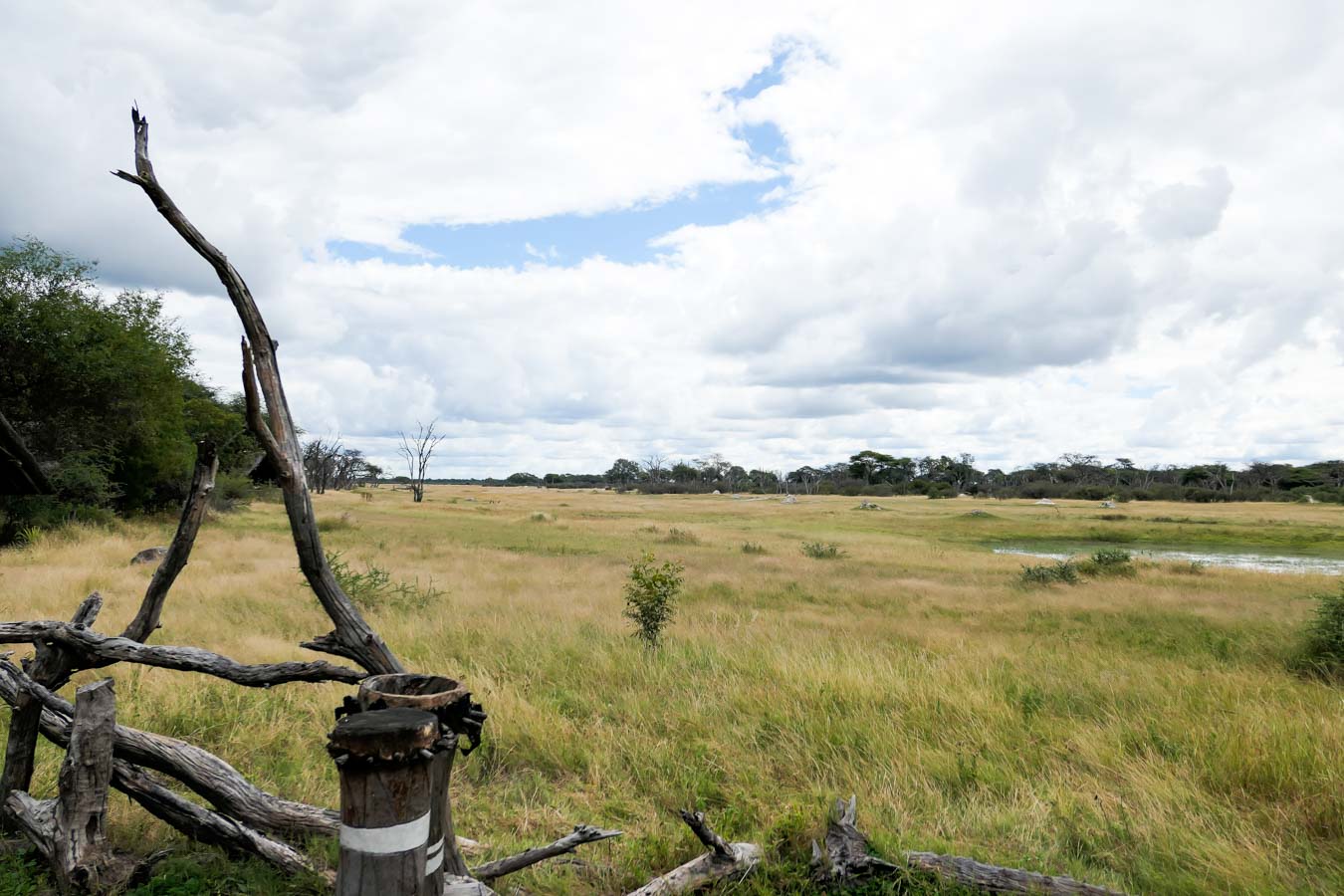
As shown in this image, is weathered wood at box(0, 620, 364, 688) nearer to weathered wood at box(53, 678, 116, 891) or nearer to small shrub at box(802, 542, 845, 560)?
weathered wood at box(53, 678, 116, 891)

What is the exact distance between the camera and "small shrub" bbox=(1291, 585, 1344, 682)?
9.67 meters

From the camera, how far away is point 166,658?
4.11 meters

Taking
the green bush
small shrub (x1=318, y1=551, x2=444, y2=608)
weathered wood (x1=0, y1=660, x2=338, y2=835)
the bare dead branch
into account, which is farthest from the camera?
the green bush

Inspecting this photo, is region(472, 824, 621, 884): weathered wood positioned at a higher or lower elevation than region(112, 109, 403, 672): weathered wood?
lower

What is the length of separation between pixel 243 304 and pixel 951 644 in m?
10.2

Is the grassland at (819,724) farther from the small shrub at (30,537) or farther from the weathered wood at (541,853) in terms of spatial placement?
the small shrub at (30,537)

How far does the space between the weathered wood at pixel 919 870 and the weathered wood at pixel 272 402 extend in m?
2.75

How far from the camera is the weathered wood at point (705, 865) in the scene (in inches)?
151

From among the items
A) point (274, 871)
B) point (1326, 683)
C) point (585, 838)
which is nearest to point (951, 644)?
point (1326, 683)

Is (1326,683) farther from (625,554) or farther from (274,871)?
(625,554)

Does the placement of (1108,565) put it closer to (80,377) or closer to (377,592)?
(377,592)

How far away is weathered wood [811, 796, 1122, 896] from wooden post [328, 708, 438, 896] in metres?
2.42

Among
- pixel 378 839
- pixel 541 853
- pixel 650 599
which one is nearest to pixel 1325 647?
pixel 650 599

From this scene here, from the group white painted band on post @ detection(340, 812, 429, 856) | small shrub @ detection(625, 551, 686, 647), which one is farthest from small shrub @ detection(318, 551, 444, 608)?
white painted band on post @ detection(340, 812, 429, 856)
